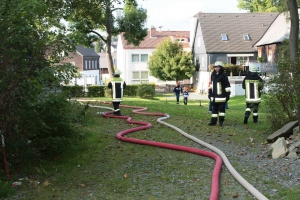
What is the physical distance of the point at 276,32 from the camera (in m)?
46.1

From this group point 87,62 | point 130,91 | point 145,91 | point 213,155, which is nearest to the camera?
point 213,155

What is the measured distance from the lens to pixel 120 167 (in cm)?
718

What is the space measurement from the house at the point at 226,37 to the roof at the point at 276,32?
6.89ft

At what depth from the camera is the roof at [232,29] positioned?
1965 inches

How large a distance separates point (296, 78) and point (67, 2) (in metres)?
8.68

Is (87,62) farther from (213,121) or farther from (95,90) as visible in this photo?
(213,121)

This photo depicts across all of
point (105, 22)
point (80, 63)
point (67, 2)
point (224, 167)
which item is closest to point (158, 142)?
point (224, 167)

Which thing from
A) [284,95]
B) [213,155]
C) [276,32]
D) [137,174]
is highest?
[276,32]

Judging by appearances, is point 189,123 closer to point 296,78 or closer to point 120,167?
point 296,78

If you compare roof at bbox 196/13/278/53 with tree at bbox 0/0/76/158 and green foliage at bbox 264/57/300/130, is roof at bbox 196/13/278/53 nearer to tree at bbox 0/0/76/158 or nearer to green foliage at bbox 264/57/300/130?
green foliage at bbox 264/57/300/130

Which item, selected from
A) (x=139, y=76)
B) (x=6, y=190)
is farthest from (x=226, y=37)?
(x=6, y=190)

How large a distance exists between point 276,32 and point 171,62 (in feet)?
41.9

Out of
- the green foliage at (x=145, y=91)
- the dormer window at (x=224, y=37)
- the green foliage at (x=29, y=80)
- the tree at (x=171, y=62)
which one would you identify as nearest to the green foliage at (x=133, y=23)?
the green foliage at (x=145, y=91)

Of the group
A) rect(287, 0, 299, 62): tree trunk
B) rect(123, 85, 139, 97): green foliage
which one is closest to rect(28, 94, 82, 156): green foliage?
rect(287, 0, 299, 62): tree trunk
